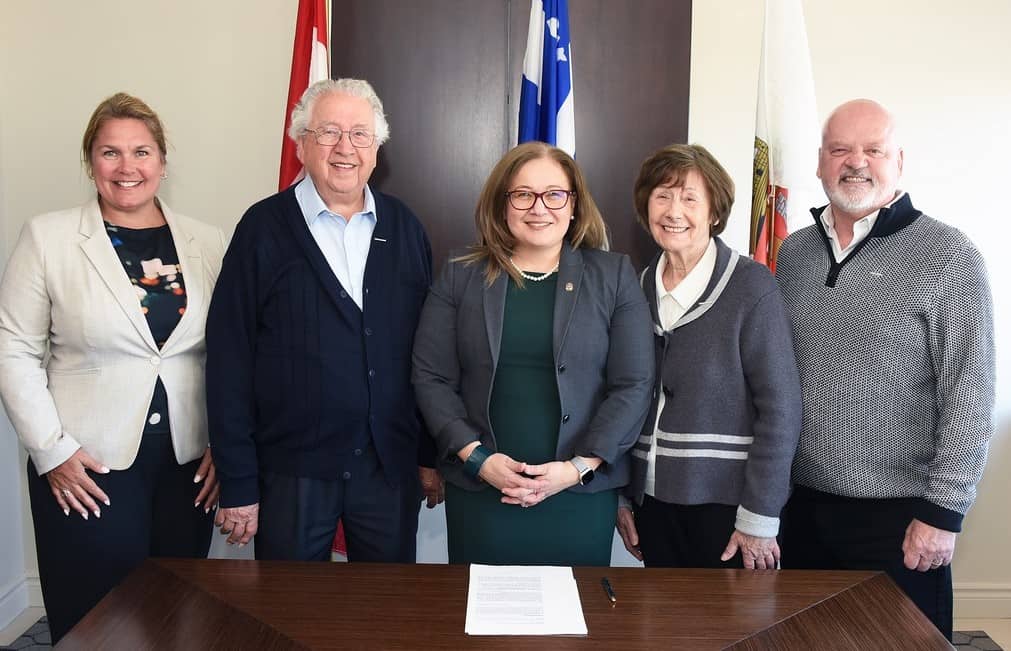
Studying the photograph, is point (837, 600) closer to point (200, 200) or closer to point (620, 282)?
point (620, 282)

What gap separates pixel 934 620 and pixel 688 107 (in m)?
2.06

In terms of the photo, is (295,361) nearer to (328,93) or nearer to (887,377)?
(328,93)

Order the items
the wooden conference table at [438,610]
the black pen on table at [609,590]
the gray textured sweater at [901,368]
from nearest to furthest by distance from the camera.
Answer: the wooden conference table at [438,610], the black pen on table at [609,590], the gray textured sweater at [901,368]

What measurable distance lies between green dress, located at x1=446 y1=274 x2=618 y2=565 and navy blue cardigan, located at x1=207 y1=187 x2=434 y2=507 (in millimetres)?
294

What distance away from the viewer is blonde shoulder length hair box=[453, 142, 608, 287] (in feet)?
6.28

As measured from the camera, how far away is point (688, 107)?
10.3 feet

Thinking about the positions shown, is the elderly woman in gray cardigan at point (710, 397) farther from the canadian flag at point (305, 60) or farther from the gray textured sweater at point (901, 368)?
the canadian flag at point (305, 60)

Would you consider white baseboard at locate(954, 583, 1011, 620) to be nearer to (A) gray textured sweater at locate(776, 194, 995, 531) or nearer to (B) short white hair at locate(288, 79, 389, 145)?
(A) gray textured sweater at locate(776, 194, 995, 531)

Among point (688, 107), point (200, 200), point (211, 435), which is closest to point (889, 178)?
point (688, 107)

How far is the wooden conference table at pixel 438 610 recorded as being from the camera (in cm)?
130

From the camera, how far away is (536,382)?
6.08ft

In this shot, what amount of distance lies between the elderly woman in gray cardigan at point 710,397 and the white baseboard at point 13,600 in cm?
267

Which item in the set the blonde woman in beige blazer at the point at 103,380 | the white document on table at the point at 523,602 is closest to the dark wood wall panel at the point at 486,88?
the blonde woman in beige blazer at the point at 103,380

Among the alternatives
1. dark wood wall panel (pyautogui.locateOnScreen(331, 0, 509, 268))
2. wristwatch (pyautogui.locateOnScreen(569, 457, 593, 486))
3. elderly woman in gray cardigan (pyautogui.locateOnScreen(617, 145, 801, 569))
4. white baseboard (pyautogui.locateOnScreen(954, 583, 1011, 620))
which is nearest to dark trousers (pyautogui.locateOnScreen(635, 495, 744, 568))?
elderly woman in gray cardigan (pyautogui.locateOnScreen(617, 145, 801, 569))
